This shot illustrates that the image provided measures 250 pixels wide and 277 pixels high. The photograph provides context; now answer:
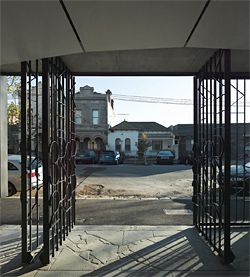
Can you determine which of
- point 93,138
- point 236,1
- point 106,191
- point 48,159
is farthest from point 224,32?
point 93,138

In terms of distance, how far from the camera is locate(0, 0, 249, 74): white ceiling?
284 cm

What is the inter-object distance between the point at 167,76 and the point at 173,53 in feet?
4.43

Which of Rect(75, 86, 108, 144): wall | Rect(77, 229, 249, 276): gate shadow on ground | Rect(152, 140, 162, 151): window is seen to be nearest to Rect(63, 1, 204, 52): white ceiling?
Rect(77, 229, 249, 276): gate shadow on ground

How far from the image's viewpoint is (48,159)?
4.88 m

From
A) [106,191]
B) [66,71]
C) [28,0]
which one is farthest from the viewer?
[106,191]

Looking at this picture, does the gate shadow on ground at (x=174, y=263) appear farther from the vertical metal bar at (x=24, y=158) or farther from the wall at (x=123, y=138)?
the wall at (x=123, y=138)

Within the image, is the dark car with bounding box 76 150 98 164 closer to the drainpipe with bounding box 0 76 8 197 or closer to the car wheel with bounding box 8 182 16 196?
the car wheel with bounding box 8 182 16 196

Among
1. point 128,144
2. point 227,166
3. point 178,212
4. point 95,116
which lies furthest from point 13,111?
point 128,144

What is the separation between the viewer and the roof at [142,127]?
4312 centimetres

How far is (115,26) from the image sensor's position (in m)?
3.32

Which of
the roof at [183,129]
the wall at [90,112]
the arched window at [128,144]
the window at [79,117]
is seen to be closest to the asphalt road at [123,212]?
the wall at [90,112]

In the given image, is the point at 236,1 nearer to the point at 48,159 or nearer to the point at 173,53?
the point at 173,53

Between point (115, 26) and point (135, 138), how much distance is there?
3981 cm

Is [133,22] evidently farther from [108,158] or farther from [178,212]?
[108,158]
